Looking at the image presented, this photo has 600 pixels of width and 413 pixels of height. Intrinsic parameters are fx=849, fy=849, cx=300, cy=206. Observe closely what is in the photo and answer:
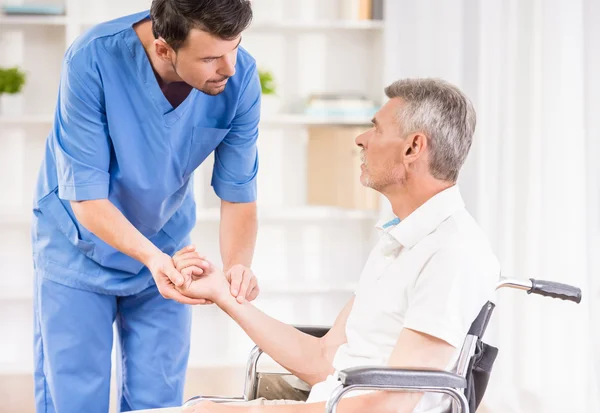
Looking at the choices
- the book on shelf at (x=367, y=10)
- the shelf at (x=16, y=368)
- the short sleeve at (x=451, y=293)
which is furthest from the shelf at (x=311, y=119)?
the short sleeve at (x=451, y=293)

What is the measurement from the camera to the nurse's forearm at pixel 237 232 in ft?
6.70

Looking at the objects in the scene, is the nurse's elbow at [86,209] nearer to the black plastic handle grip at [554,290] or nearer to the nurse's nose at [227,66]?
the nurse's nose at [227,66]

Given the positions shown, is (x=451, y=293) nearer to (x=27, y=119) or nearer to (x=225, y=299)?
(x=225, y=299)

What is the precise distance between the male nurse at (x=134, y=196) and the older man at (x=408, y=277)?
168mm

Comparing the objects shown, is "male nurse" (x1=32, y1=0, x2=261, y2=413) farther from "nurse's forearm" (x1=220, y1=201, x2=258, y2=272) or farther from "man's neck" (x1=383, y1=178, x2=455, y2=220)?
"man's neck" (x1=383, y1=178, x2=455, y2=220)

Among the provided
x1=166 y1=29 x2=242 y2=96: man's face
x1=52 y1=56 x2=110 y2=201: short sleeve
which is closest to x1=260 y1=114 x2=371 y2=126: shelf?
x1=52 y1=56 x2=110 y2=201: short sleeve

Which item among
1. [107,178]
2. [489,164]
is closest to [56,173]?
[107,178]

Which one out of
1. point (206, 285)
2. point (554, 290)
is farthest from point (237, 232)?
point (554, 290)

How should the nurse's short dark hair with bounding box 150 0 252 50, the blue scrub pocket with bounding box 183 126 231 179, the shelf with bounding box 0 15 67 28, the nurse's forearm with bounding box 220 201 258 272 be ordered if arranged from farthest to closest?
the shelf with bounding box 0 15 67 28
the nurse's forearm with bounding box 220 201 258 272
the blue scrub pocket with bounding box 183 126 231 179
the nurse's short dark hair with bounding box 150 0 252 50

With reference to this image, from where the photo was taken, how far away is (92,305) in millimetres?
1957

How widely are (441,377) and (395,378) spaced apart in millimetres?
89

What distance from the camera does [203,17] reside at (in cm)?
158

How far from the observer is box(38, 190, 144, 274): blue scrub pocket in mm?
1939

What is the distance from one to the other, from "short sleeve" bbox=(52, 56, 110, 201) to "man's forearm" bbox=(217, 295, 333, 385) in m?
0.38
